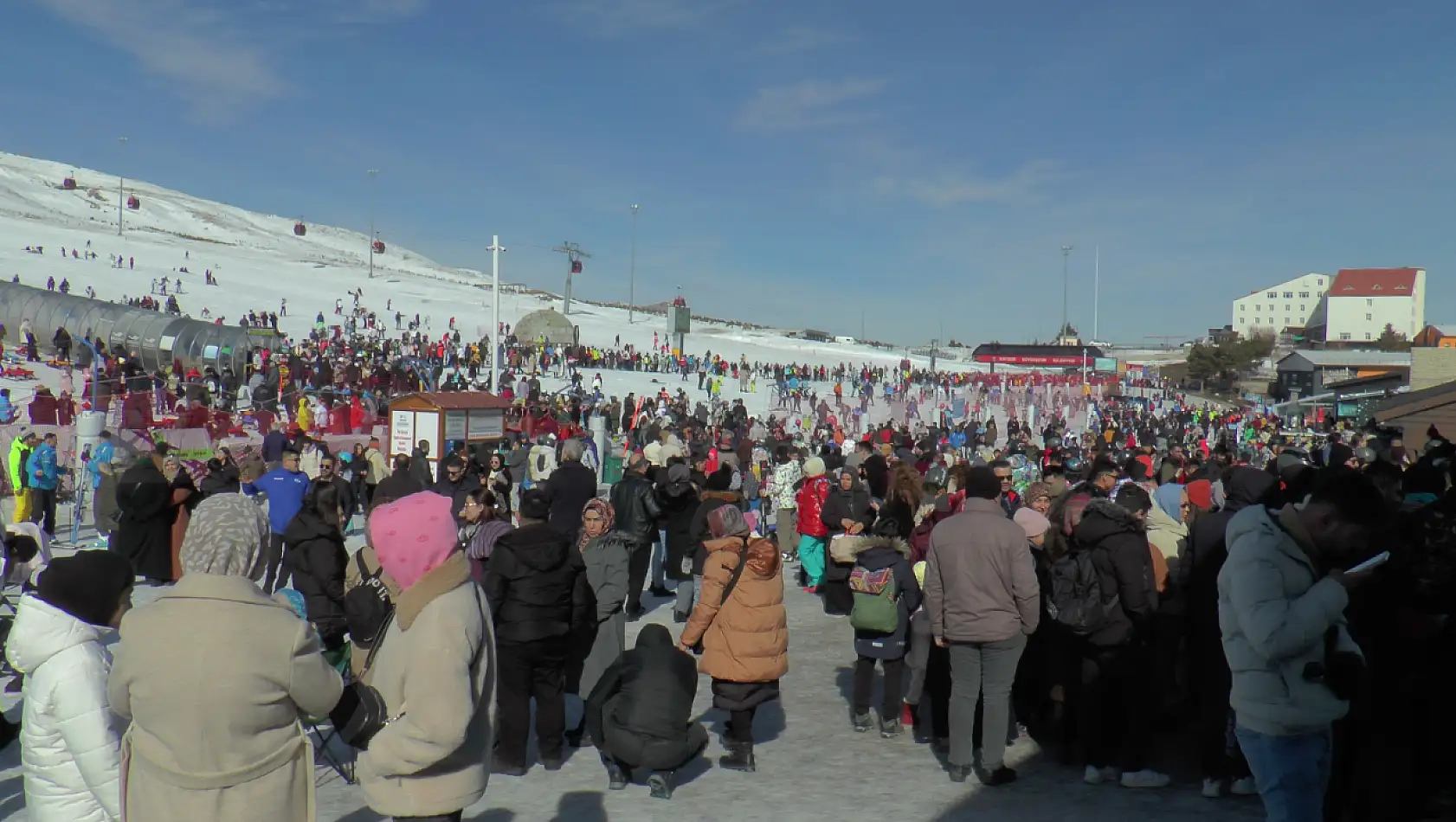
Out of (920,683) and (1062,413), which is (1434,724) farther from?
(1062,413)

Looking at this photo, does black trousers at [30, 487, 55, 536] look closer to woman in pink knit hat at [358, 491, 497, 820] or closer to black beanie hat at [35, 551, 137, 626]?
black beanie hat at [35, 551, 137, 626]

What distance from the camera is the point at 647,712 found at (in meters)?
5.27

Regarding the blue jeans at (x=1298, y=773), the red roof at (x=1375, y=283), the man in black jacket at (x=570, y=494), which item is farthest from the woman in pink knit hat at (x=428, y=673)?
the red roof at (x=1375, y=283)

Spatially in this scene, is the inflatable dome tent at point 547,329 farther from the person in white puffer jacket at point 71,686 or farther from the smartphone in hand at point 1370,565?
the smartphone in hand at point 1370,565

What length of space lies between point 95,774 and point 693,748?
9.79ft

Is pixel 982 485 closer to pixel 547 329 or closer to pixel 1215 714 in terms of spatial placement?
pixel 1215 714

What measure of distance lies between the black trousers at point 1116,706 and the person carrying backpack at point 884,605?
1075 millimetres

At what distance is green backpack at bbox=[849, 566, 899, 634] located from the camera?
5992mm

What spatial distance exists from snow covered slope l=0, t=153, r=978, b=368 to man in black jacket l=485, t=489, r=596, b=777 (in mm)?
47010

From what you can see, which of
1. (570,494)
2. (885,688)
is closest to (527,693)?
(885,688)

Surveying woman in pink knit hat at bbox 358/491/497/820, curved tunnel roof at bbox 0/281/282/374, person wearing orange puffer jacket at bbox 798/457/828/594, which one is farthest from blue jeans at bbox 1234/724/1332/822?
curved tunnel roof at bbox 0/281/282/374

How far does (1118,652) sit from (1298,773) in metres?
2.02

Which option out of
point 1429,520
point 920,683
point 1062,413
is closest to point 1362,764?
point 1429,520

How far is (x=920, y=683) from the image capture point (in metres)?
6.17
